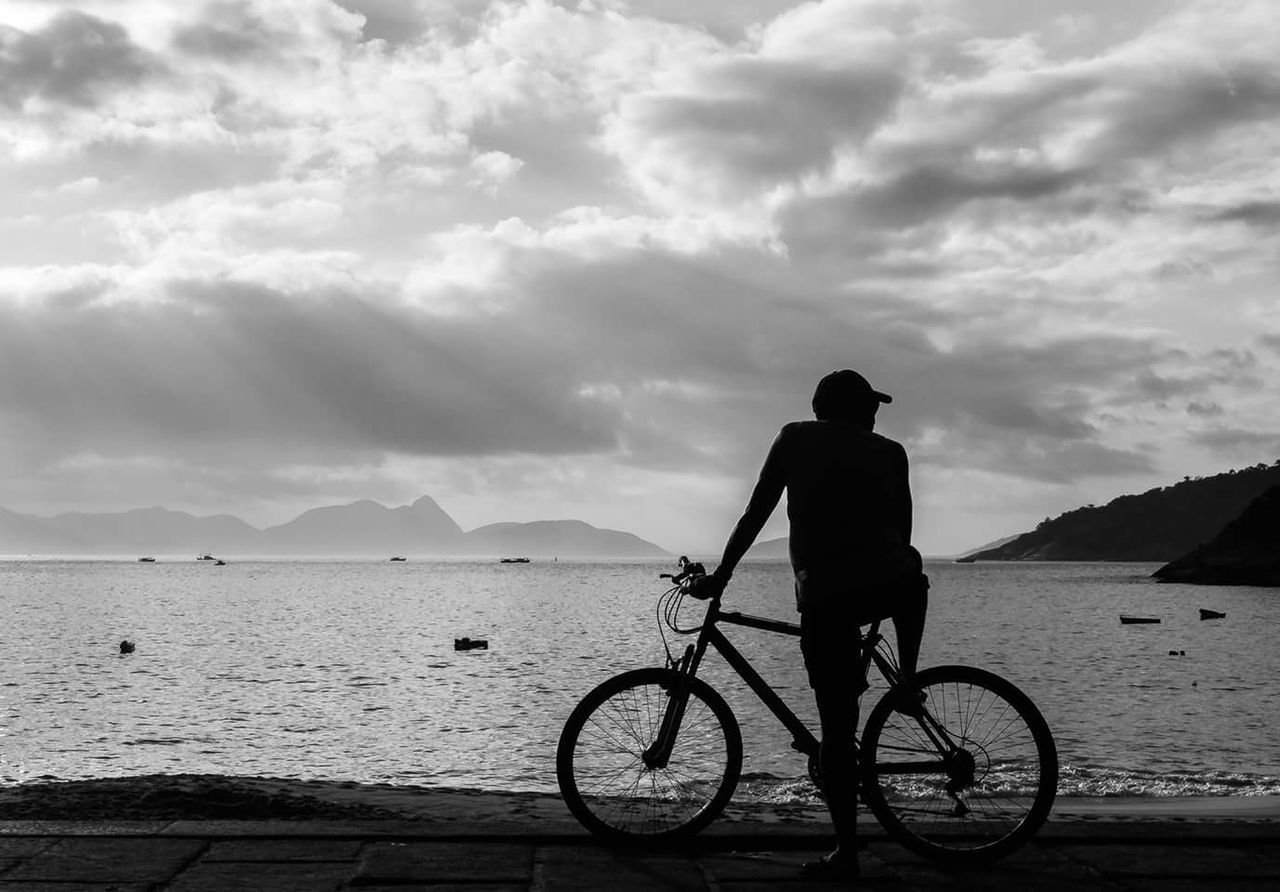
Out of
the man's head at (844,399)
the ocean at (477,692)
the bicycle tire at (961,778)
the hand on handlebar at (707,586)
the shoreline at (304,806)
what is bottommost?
the ocean at (477,692)

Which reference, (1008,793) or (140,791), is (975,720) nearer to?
(1008,793)

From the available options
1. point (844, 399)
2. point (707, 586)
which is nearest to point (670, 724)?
point (707, 586)

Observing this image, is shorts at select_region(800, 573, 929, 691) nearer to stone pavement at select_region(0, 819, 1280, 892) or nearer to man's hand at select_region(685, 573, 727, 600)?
man's hand at select_region(685, 573, 727, 600)

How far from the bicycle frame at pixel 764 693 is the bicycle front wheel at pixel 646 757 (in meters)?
0.04

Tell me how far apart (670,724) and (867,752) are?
41.1 inches

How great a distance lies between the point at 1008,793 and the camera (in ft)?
22.3

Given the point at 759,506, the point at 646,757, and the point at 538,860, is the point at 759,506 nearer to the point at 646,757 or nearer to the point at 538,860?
the point at 646,757

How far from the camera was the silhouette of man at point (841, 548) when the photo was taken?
6207 millimetres

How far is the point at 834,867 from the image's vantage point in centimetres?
592

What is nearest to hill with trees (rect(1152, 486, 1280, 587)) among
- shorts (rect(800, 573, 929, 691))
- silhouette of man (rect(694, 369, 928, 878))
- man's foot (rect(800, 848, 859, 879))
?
silhouette of man (rect(694, 369, 928, 878))

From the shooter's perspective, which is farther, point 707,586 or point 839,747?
point 707,586

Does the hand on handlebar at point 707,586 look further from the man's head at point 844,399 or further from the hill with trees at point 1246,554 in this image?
the hill with trees at point 1246,554

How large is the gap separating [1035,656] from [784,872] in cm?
4909

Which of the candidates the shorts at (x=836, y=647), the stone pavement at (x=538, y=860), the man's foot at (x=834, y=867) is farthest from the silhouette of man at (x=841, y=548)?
the stone pavement at (x=538, y=860)
